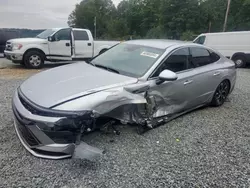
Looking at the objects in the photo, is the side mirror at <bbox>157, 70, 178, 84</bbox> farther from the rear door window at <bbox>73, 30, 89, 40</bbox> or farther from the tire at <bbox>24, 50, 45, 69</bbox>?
the rear door window at <bbox>73, 30, 89, 40</bbox>

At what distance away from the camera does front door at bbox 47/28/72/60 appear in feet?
29.0

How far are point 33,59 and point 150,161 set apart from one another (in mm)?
7490

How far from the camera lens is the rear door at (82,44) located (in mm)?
9398

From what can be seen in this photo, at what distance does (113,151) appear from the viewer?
277 cm

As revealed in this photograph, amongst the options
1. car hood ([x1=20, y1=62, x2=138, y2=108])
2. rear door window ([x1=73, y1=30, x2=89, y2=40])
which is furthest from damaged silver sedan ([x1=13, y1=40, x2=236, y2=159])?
rear door window ([x1=73, y1=30, x2=89, y2=40])

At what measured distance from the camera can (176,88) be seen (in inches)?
138

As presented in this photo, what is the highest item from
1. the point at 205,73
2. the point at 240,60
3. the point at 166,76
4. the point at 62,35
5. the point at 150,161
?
the point at 62,35

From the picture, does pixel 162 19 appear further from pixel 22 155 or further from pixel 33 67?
pixel 22 155

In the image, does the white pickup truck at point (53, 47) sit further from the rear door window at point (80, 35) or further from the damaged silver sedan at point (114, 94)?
the damaged silver sedan at point (114, 94)

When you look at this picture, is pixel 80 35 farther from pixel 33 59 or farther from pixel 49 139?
pixel 49 139

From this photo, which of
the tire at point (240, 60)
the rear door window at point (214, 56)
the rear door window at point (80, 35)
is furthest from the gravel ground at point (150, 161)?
the tire at point (240, 60)

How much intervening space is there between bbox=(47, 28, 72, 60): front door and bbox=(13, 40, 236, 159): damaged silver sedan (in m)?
5.62

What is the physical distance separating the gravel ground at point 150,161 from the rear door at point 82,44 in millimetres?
6102

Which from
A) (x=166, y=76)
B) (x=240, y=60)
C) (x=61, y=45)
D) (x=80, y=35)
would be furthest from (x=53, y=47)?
(x=240, y=60)
